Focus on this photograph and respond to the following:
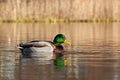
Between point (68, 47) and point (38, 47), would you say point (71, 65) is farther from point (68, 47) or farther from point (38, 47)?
point (68, 47)

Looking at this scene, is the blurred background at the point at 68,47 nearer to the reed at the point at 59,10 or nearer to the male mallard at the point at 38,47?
the reed at the point at 59,10

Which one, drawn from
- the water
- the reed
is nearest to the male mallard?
the water

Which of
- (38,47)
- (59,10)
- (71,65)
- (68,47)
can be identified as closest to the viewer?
(71,65)

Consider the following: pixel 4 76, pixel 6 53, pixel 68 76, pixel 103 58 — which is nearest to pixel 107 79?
pixel 68 76

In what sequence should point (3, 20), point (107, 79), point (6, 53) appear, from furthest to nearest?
point (3, 20) → point (6, 53) → point (107, 79)

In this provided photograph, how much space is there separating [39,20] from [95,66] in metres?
26.4

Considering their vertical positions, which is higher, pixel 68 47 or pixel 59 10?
pixel 59 10

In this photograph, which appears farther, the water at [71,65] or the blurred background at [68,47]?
the blurred background at [68,47]

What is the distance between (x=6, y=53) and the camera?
17766mm

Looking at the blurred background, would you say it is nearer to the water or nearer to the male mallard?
the water

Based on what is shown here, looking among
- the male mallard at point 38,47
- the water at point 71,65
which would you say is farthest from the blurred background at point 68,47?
the male mallard at point 38,47

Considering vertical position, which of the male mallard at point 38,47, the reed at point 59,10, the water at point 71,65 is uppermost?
the reed at point 59,10

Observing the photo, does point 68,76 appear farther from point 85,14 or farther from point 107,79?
point 85,14

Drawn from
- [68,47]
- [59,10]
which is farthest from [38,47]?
[59,10]
